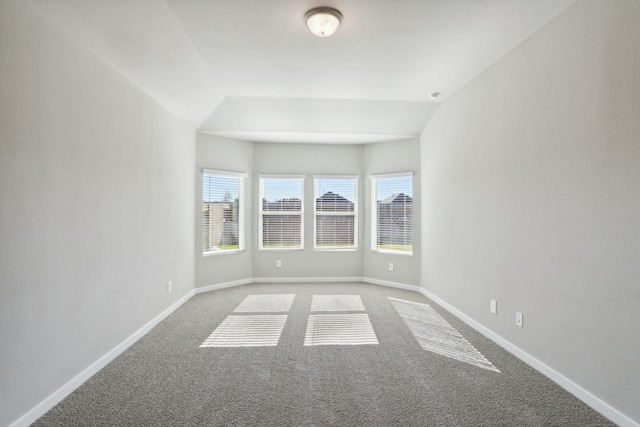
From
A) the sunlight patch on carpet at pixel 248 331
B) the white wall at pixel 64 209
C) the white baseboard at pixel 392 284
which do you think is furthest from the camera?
the white baseboard at pixel 392 284

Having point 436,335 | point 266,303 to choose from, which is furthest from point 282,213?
point 436,335

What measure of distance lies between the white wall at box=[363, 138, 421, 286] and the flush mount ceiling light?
9.70ft

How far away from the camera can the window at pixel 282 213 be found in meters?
5.49

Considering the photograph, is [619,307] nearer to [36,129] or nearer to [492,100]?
[492,100]

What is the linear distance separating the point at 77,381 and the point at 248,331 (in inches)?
56.4

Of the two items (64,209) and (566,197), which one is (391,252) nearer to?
(566,197)

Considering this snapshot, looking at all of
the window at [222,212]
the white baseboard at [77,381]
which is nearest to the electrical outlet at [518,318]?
the white baseboard at [77,381]

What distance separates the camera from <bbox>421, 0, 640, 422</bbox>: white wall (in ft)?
5.86

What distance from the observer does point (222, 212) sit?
5031mm

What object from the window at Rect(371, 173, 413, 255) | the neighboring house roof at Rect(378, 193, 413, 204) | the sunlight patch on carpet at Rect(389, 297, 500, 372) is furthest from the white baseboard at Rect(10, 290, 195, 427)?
the neighboring house roof at Rect(378, 193, 413, 204)

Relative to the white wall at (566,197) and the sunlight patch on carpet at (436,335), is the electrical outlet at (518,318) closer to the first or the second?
the white wall at (566,197)

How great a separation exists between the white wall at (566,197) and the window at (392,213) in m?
1.62

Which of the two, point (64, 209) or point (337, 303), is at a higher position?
point (64, 209)

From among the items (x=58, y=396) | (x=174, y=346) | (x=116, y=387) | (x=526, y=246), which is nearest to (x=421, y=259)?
(x=526, y=246)
